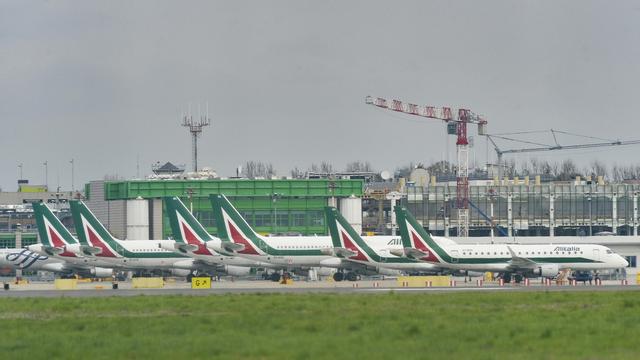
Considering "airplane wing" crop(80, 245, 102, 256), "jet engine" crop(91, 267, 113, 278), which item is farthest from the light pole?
"airplane wing" crop(80, 245, 102, 256)

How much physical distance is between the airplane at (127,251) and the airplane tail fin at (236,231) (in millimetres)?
6804

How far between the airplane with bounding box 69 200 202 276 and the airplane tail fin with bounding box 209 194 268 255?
680 centimetres

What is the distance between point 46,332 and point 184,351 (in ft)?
36.6

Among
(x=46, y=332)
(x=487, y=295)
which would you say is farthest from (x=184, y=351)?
(x=487, y=295)

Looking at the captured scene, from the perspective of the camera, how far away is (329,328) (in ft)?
178

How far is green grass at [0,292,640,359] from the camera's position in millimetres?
45562

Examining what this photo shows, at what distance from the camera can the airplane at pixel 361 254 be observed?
122 metres

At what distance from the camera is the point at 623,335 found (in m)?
50.3

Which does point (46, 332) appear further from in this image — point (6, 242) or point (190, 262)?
point (6, 242)

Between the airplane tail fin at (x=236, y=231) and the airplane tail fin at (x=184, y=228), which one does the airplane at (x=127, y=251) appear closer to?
the airplane tail fin at (x=184, y=228)

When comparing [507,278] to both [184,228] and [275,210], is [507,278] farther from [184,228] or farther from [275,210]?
[275,210]

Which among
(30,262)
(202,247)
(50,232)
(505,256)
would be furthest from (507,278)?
(30,262)

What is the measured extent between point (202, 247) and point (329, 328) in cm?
7980

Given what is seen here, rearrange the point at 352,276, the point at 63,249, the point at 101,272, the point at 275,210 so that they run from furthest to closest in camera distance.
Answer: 1. the point at 275,210
2. the point at 101,272
3. the point at 63,249
4. the point at 352,276
